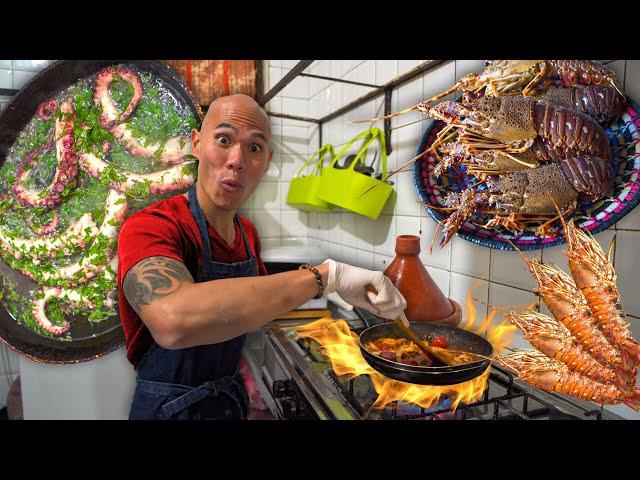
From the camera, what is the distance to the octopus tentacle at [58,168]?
5.93ft

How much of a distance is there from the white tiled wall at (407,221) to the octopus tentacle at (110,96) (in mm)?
1222

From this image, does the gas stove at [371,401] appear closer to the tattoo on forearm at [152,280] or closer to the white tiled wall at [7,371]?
the tattoo on forearm at [152,280]

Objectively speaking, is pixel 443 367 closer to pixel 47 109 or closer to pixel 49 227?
pixel 49 227

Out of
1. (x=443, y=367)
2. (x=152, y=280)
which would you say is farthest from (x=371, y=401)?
(x=152, y=280)

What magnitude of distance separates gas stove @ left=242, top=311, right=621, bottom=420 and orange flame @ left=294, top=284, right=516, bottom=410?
0.02 metres

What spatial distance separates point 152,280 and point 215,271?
0.40 metres

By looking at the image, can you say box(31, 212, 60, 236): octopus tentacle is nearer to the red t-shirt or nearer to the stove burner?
the red t-shirt

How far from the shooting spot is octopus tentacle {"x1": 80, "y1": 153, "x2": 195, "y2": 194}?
1.90 metres

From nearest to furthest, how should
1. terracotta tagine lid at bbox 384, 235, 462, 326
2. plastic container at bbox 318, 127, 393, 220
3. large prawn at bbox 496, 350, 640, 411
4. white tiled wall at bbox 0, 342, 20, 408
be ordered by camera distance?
large prawn at bbox 496, 350, 640, 411 → terracotta tagine lid at bbox 384, 235, 462, 326 → plastic container at bbox 318, 127, 393, 220 → white tiled wall at bbox 0, 342, 20, 408

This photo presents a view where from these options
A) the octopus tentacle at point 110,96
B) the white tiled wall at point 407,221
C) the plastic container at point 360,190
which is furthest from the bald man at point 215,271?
the octopus tentacle at point 110,96

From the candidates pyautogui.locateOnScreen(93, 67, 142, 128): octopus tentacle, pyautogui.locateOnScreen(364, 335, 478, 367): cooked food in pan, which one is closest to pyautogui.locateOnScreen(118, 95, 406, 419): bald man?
pyautogui.locateOnScreen(364, 335, 478, 367): cooked food in pan

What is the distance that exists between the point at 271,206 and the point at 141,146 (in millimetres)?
Result: 1184

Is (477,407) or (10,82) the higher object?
(10,82)

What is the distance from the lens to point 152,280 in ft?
2.44
